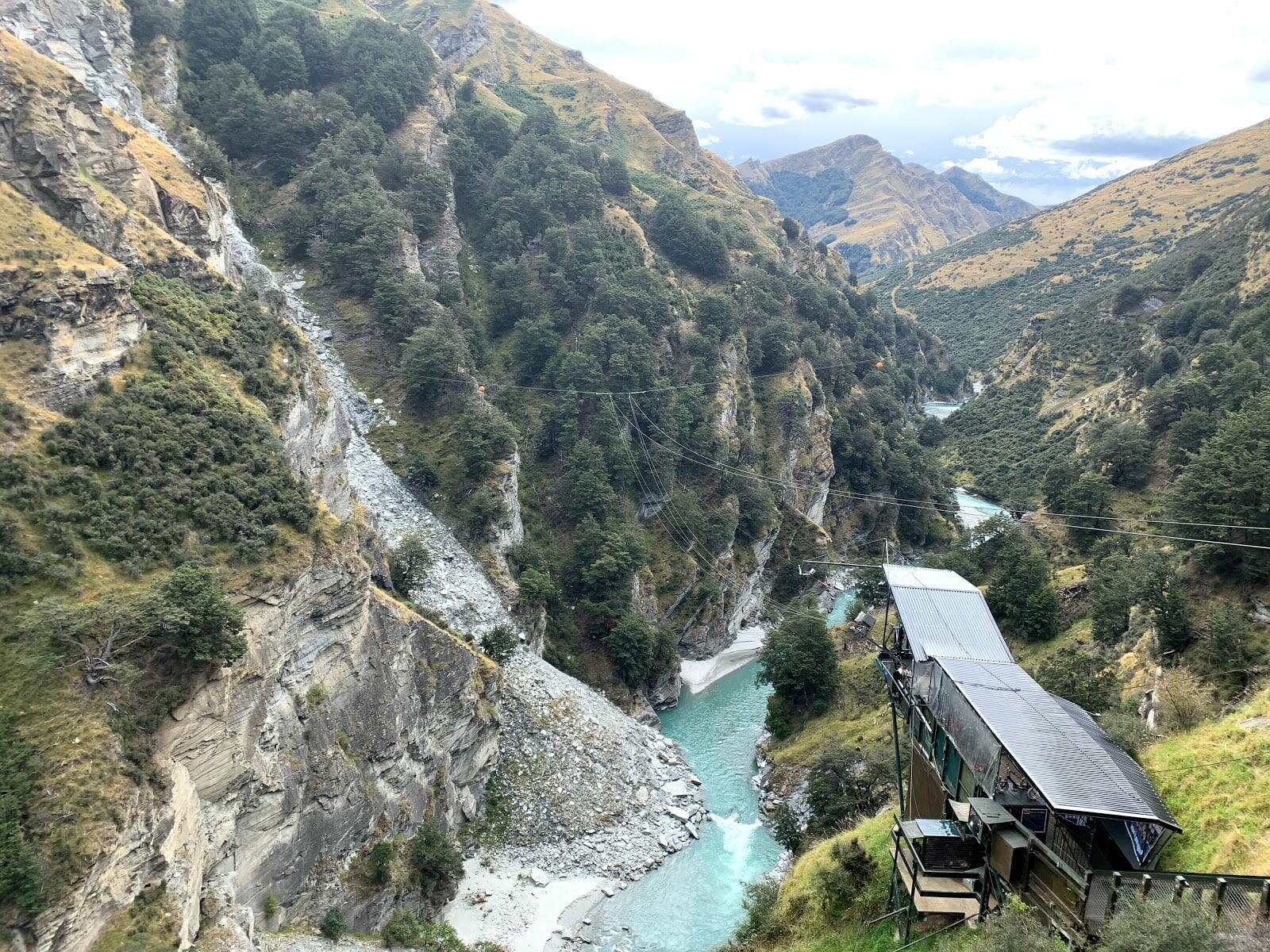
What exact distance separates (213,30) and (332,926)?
61.7 m

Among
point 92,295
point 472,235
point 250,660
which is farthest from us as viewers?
point 472,235

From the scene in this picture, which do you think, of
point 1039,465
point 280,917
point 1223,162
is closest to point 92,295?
point 280,917

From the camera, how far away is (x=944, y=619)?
18219 millimetres

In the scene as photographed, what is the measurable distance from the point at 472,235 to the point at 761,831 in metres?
51.0

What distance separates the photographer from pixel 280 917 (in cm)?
2078

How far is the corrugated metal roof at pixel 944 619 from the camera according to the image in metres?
17.3

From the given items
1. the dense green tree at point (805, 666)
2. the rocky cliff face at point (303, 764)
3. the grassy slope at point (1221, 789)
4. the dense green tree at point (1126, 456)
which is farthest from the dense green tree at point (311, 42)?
the grassy slope at point (1221, 789)

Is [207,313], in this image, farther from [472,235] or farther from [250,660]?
[472,235]

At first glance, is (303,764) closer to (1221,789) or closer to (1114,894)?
(1114,894)

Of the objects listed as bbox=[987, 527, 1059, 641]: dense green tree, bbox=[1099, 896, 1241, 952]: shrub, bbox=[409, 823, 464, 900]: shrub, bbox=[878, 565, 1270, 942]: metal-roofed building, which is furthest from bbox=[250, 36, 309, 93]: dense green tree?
bbox=[1099, 896, 1241, 952]: shrub

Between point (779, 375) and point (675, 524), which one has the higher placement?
point (779, 375)

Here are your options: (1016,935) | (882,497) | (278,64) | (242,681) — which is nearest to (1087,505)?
(882,497)

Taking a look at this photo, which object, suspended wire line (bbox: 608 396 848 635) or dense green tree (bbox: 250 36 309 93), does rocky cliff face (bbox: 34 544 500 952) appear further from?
dense green tree (bbox: 250 36 309 93)

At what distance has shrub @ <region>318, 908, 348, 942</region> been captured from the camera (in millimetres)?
21547
